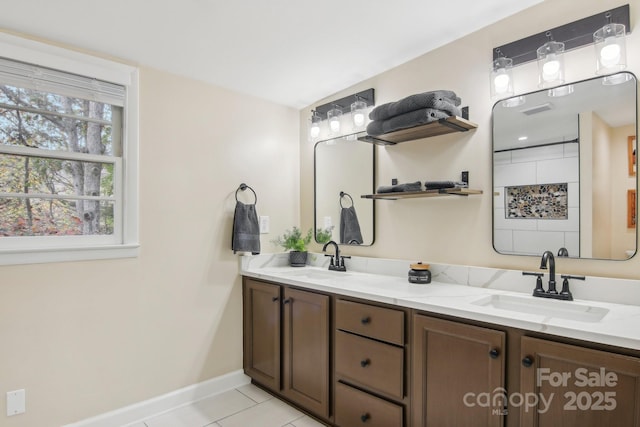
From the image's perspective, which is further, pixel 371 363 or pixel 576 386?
pixel 371 363

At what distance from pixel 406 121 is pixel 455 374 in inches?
52.0

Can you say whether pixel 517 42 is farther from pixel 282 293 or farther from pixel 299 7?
pixel 282 293

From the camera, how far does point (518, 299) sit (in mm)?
1755

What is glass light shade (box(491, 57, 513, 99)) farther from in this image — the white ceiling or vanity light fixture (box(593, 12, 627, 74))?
vanity light fixture (box(593, 12, 627, 74))

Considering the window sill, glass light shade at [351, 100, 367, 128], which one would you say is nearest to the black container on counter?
glass light shade at [351, 100, 367, 128]

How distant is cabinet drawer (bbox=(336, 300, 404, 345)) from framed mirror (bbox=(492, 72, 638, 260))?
2.39 ft

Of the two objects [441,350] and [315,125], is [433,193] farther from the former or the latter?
[315,125]

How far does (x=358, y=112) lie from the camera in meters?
2.67

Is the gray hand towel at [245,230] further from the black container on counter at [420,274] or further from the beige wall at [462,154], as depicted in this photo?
the black container on counter at [420,274]

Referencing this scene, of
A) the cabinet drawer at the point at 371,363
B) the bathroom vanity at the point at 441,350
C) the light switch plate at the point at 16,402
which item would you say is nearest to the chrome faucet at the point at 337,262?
the bathroom vanity at the point at 441,350

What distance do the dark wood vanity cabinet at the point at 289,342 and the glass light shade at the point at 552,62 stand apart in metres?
1.62

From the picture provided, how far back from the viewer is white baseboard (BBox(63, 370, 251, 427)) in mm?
2195

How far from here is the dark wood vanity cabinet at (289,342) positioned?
7.11 ft

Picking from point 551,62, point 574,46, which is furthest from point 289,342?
point 574,46
